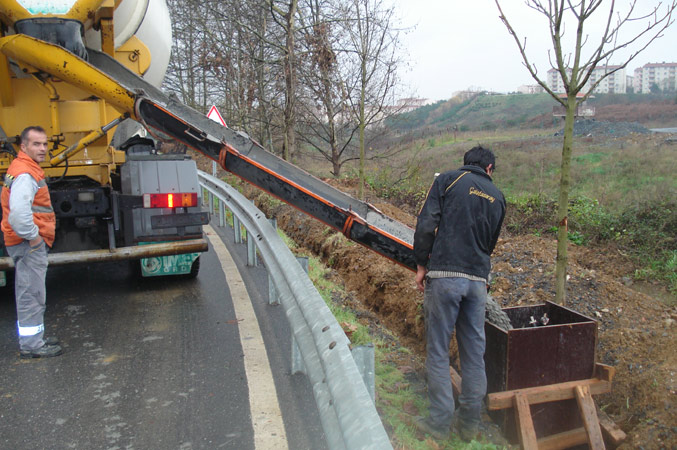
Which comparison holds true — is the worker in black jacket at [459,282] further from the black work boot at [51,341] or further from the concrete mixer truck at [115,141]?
Result: the black work boot at [51,341]

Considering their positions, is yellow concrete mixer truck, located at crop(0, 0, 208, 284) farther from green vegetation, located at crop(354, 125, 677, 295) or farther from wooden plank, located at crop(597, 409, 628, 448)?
green vegetation, located at crop(354, 125, 677, 295)

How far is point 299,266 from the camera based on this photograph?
445 centimetres

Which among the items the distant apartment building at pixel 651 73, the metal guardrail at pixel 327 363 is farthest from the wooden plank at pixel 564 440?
the distant apartment building at pixel 651 73

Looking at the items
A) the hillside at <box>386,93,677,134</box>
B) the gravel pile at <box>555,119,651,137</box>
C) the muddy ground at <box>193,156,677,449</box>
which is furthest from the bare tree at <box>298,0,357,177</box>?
the gravel pile at <box>555,119,651,137</box>

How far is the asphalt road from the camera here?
3.35m

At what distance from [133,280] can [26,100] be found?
2.48m

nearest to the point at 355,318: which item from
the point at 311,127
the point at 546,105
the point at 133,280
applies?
the point at 133,280

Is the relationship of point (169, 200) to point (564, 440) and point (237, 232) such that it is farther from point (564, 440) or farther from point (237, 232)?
point (564, 440)

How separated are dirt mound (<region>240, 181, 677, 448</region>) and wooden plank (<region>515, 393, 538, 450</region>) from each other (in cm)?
91

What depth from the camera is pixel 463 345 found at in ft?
12.5

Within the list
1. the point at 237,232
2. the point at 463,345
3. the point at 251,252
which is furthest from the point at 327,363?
the point at 237,232

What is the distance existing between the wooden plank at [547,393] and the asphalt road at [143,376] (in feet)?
4.43

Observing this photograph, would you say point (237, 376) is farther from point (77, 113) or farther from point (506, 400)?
point (77, 113)

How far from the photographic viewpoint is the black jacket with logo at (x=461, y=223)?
3.67m
